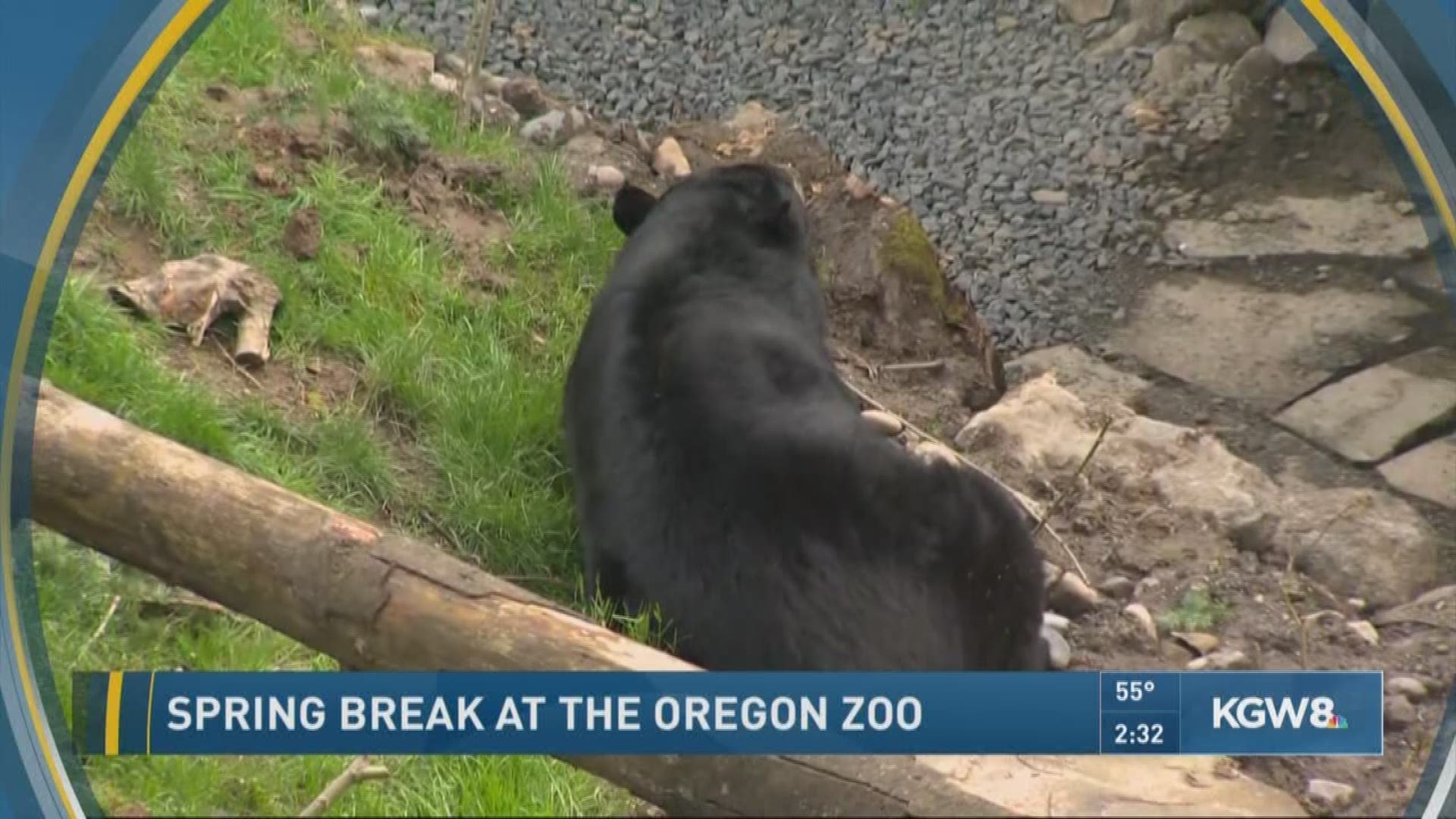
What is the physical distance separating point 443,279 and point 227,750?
1.61 m

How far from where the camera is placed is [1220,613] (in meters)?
3.23

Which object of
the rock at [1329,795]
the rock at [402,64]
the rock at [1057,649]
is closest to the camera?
the rock at [1329,795]

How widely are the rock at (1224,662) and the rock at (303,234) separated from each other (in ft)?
6.67

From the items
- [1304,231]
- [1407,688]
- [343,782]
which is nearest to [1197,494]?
[1304,231]

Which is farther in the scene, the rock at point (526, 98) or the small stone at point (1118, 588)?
the rock at point (526, 98)

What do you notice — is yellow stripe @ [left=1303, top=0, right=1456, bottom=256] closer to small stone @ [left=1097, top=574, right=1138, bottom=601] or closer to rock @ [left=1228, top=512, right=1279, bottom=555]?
rock @ [left=1228, top=512, right=1279, bottom=555]

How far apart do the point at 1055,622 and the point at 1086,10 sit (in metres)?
1.18

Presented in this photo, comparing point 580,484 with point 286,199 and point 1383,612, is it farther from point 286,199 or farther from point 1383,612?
point 1383,612

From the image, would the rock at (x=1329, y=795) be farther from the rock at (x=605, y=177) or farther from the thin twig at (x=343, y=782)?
the rock at (x=605, y=177)

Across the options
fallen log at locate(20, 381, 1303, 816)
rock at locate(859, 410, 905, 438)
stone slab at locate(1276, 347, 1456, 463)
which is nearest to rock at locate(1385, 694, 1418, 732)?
fallen log at locate(20, 381, 1303, 816)

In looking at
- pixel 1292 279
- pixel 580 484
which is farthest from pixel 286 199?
pixel 1292 279

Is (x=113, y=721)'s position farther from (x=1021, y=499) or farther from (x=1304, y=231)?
(x=1304, y=231)

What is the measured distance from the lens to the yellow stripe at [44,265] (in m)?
2.84

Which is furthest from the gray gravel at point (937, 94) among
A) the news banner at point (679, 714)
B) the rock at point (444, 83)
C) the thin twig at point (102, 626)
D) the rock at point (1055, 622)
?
the thin twig at point (102, 626)
